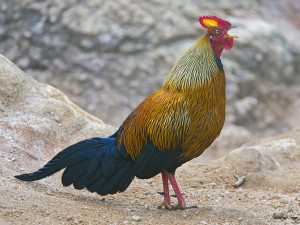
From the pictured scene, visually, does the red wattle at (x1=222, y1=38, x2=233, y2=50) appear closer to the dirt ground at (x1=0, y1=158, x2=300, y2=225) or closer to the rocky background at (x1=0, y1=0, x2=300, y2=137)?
the dirt ground at (x1=0, y1=158, x2=300, y2=225)

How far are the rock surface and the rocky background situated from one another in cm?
380

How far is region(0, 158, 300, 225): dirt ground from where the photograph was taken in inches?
146

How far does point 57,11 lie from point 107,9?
1435 mm

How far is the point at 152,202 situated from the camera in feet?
16.0

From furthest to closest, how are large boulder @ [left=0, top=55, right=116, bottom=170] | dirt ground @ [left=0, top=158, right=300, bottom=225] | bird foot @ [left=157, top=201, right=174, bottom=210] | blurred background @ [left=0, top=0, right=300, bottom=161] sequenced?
blurred background @ [left=0, top=0, right=300, bottom=161], large boulder @ [left=0, top=55, right=116, bottom=170], bird foot @ [left=157, top=201, right=174, bottom=210], dirt ground @ [left=0, top=158, right=300, bottom=225]

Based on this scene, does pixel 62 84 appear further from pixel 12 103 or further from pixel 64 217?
pixel 64 217

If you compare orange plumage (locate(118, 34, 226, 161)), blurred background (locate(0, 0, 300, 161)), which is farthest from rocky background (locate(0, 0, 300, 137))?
orange plumage (locate(118, 34, 226, 161))

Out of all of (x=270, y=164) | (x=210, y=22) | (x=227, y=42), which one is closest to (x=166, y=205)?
(x=227, y=42)

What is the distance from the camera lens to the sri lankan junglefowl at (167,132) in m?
4.08

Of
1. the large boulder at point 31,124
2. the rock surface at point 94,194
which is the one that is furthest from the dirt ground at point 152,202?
the large boulder at point 31,124

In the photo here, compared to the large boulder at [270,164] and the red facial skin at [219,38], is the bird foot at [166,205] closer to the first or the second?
the large boulder at [270,164]

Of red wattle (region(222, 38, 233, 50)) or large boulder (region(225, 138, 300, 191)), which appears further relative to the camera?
large boulder (region(225, 138, 300, 191))

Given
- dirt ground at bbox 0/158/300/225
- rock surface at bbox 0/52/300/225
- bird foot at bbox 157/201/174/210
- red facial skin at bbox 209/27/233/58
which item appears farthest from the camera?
bird foot at bbox 157/201/174/210

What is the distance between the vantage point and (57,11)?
11.1 metres
